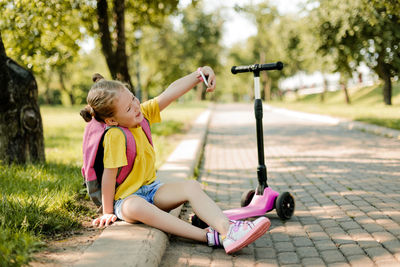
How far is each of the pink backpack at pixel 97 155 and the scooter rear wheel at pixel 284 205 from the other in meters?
1.37

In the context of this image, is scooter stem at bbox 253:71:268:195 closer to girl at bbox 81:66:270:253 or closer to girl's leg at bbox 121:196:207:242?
girl at bbox 81:66:270:253

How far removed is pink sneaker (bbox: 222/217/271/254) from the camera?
2693mm

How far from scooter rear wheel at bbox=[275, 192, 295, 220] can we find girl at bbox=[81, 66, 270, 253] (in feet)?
2.49

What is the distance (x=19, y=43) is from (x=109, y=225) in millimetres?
5889

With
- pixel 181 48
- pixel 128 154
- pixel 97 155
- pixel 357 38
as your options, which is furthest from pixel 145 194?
pixel 181 48

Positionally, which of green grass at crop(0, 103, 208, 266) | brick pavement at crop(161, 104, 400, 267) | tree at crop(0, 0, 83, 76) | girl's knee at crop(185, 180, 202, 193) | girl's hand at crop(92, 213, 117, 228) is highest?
tree at crop(0, 0, 83, 76)

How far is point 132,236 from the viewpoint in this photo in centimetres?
274

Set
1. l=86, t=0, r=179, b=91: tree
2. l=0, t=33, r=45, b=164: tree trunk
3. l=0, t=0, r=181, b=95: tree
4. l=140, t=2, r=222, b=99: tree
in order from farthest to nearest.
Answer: l=140, t=2, r=222, b=99: tree
l=86, t=0, r=179, b=91: tree
l=0, t=0, r=181, b=95: tree
l=0, t=33, r=45, b=164: tree trunk

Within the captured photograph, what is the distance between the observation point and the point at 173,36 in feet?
137

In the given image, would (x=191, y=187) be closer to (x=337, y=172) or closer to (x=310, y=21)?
(x=337, y=172)

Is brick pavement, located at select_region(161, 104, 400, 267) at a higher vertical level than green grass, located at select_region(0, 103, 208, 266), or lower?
lower

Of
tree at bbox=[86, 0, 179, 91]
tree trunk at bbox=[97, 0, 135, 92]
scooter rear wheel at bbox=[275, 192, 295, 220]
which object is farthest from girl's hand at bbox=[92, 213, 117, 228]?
tree trunk at bbox=[97, 0, 135, 92]

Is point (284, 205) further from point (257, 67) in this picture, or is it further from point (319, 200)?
point (257, 67)

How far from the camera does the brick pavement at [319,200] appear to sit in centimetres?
276
